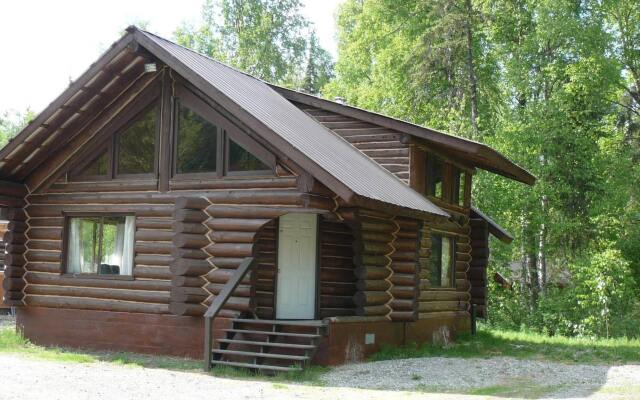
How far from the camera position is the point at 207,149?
1453cm

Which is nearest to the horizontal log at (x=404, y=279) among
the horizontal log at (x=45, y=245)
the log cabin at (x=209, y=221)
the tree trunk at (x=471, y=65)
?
the log cabin at (x=209, y=221)

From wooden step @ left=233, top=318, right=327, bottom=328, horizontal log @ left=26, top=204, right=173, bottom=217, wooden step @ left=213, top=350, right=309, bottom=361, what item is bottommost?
wooden step @ left=213, top=350, right=309, bottom=361

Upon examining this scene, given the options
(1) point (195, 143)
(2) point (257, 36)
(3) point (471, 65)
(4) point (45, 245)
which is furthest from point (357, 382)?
(2) point (257, 36)

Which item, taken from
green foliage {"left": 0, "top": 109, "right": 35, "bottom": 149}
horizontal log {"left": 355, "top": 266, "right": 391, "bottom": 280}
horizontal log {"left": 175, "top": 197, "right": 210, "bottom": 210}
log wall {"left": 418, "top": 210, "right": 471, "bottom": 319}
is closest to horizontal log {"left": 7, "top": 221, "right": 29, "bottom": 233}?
horizontal log {"left": 175, "top": 197, "right": 210, "bottom": 210}

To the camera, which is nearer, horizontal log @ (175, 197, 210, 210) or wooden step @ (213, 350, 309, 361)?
wooden step @ (213, 350, 309, 361)

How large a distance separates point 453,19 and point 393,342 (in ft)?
53.6

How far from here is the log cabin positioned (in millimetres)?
13477

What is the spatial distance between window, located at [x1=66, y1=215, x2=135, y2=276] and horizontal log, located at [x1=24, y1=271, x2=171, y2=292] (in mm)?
203

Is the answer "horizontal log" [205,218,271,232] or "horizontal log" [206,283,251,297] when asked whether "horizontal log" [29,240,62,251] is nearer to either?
"horizontal log" [205,218,271,232]

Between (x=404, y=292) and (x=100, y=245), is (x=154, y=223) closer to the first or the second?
(x=100, y=245)

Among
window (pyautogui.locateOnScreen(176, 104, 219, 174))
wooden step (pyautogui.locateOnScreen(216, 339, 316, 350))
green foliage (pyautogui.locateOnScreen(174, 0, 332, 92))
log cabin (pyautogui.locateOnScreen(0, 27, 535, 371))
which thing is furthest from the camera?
green foliage (pyautogui.locateOnScreen(174, 0, 332, 92))

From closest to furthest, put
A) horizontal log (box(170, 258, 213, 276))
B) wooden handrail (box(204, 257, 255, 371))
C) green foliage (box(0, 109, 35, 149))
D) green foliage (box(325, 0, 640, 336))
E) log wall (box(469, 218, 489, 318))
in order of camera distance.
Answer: wooden handrail (box(204, 257, 255, 371)) → horizontal log (box(170, 258, 213, 276)) → log wall (box(469, 218, 489, 318)) → green foliage (box(325, 0, 640, 336)) → green foliage (box(0, 109, 35, 149))

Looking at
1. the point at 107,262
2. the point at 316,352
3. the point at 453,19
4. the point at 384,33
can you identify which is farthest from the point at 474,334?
the point at 384,33

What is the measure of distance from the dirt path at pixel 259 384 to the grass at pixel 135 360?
34cm
